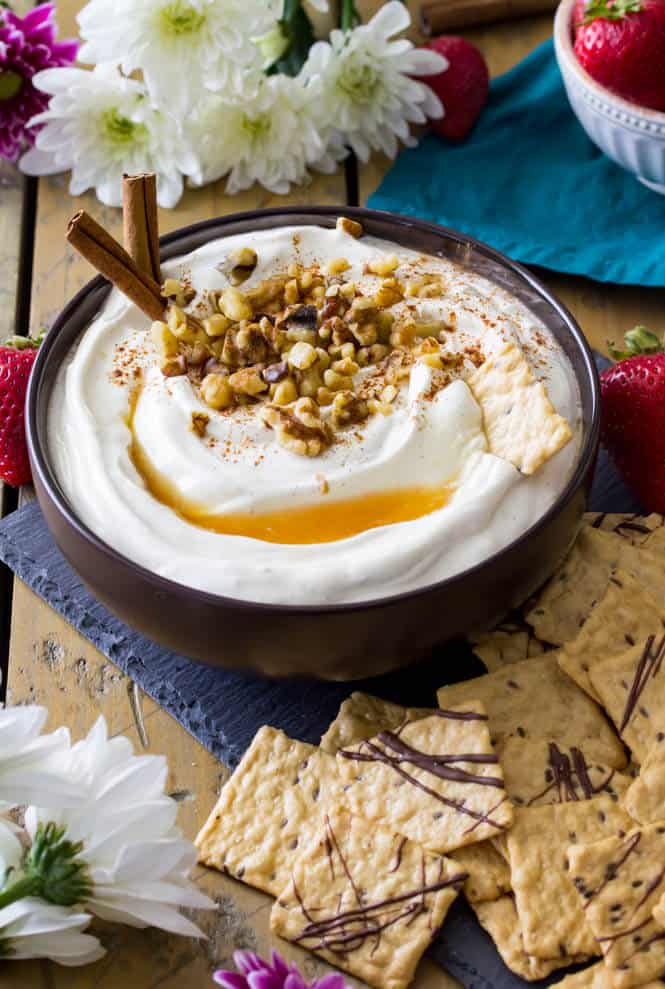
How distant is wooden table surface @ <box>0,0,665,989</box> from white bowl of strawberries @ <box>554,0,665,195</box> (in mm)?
357

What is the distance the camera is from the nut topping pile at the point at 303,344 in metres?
2.43

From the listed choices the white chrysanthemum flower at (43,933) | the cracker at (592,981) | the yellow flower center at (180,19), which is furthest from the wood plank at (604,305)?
the white chrysanthemum flower at (43,933)

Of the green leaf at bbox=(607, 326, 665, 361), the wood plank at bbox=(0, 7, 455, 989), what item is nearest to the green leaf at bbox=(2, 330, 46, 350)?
the wood plank at bbox=(0, 7, 455, 989)

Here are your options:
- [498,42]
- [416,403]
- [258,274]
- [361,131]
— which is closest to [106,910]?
[416,403]

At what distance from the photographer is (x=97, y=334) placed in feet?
8.48

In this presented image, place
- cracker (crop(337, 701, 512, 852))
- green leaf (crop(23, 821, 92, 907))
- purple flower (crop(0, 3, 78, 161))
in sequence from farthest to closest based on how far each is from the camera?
purple flower (crop(0, 3, 78, 161))
cracker (crop(337, 701, 512, 852))
green leaf (crop(23, 821, 92, 907))

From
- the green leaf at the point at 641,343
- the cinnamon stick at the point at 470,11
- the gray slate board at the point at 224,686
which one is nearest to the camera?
the gray slate board at the point at 224,686

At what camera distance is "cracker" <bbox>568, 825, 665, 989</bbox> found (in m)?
2.05

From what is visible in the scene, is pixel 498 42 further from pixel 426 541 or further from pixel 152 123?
pixel 426 541

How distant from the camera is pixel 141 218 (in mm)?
2600

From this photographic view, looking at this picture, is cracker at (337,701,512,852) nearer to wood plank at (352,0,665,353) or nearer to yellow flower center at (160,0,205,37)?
wood plank at (352,0,665,353)

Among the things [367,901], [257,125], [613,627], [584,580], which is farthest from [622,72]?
[367,901]

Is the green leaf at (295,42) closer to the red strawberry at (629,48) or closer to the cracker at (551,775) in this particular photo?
the red strawberry at (629,48)

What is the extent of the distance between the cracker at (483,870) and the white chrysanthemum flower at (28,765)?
632 mm
